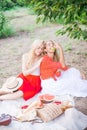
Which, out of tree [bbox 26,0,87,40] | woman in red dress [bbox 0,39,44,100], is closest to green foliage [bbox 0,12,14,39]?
tree [bbox 26,0,87,40]

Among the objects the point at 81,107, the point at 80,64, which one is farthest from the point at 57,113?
the point at 80,64

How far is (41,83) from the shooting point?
230 inches

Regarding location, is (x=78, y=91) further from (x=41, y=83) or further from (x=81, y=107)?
(x=81, y=107)

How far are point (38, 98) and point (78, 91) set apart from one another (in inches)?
21.2

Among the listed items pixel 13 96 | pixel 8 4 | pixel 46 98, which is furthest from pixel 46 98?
pixel 8 4

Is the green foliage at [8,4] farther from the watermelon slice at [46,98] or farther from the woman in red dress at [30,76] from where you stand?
the watermelon slice at [46,98]

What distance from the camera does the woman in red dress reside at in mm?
5691

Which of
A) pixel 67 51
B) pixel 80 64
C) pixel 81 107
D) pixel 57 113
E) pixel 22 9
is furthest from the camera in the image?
pixel 22 9

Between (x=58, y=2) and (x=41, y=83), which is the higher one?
(x=58, y=2)

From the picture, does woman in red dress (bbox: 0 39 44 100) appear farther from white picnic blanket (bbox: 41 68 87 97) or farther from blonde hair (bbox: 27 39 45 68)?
white picnic blanket (bbox: 41 68 87 97)

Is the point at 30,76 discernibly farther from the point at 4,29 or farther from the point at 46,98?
the point at 4,29

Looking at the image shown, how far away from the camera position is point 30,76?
5.79 m

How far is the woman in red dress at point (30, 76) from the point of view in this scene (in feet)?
18.7

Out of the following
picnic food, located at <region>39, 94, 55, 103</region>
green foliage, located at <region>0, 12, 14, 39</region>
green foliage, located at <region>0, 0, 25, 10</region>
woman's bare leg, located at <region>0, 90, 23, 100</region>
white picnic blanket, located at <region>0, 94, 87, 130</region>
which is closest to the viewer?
white picnic blanket, located at <region>0, 94, 87, 130</region>
